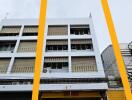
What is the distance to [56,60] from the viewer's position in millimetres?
15844

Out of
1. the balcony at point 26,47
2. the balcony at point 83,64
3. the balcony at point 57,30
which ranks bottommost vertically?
the balcony at point 83,64

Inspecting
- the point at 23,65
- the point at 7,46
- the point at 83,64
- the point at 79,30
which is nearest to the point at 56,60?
the point at 83,64

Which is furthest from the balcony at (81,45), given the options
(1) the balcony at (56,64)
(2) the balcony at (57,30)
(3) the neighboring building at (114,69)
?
(3) the neighboring building at (114,69)

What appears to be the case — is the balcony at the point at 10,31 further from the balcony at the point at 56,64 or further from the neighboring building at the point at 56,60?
the balcony at the point at 56,64

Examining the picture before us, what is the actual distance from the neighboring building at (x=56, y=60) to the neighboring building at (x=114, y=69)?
942 mm

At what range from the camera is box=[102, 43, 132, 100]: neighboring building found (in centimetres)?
1412

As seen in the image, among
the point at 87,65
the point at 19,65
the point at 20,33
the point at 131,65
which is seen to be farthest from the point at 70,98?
the point at 20,33

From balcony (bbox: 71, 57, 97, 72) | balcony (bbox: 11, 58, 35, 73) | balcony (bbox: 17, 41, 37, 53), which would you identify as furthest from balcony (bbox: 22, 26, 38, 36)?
balcony (bbox: 71, 57, 97, 72)

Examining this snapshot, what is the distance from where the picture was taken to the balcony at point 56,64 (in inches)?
615

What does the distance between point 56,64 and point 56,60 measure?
420mm

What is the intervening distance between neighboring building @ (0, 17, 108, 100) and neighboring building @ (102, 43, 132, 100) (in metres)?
0.94

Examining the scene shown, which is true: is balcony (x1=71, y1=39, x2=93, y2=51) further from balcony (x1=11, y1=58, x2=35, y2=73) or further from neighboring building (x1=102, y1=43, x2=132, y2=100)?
balcony (x1=11, y1=58, x2=35, y2=73)

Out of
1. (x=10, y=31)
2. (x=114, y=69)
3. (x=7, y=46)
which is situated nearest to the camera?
(x=114, y=69)

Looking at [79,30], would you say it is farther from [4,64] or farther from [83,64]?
[4,64]
